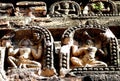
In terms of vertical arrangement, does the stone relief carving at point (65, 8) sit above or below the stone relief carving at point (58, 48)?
above

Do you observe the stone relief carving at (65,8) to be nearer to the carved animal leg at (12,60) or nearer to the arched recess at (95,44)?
the arched recess at (95,44)

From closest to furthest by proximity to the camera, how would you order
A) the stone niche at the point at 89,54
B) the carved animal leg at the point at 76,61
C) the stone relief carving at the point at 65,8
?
the stone niche at the point at 89,54 < the carved animal leg at the point at 76,61 < the stone relief carving at the point at 65,8

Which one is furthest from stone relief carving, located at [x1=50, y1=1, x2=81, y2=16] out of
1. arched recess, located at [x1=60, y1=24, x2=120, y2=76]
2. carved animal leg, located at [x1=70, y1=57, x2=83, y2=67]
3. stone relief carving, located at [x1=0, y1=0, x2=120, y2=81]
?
carved animal leg, located at [x1=70, y1=57, x2=83, y2=67]

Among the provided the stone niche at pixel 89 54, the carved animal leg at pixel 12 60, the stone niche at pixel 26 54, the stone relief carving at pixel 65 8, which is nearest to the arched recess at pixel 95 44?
the stone niche at pixel 89 54

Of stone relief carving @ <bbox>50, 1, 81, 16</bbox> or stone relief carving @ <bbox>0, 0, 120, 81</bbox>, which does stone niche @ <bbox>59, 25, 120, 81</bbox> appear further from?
stone relief carving @ <bbox>50, 1, 81, 16</bbox>

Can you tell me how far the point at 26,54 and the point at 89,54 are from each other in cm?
74

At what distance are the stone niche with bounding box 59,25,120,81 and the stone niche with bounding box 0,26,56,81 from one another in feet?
0.58

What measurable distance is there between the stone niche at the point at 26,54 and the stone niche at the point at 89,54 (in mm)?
177

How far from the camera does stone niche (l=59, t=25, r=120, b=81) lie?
19.1 feet

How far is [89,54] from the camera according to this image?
240 inches

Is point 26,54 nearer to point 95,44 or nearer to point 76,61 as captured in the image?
point 76,61

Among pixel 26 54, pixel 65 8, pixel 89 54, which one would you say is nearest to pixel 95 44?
pixel 89 54

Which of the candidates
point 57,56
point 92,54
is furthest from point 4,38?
point 92,54

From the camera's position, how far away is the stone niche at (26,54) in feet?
19.3
